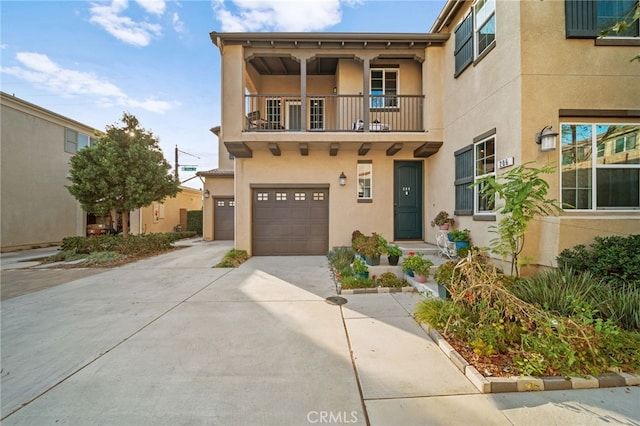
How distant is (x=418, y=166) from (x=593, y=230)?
15.8 feet

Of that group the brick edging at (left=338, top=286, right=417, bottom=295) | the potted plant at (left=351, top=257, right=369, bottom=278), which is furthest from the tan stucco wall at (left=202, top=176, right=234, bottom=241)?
the brick edging at (left=338, top=286, right=417, bottom=295)

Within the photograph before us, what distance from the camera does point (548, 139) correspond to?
4.05 meters

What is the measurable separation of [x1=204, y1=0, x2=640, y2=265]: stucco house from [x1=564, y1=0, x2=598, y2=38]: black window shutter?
0.02m

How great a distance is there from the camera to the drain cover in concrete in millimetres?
4139

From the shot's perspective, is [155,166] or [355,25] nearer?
[355,25]

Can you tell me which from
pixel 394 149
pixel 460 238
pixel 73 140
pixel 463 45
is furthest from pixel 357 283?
pixel 73 140

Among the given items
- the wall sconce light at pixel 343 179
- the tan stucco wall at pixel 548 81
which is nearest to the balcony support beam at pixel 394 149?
the wall sconce light at pixel 343 179

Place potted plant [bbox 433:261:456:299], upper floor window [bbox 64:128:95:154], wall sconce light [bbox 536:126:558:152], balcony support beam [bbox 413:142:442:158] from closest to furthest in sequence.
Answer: potted plant [bbox 433:261:456:299] → wall sconce light [bbox 536:126:558:152] → balcony support beam [bbox 413:142:442:158] → upper floor window [bbox 64:128:95:154]

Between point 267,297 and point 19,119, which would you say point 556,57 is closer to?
point 267,297

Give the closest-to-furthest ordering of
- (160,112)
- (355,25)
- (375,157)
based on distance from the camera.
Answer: (355,25) < (375,157) < (160,112)

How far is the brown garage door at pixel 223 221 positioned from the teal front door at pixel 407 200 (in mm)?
8847

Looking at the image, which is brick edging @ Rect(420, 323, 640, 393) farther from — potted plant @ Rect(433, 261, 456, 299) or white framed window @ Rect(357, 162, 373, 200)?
white framed window @ Rect(357, 162, 373, 200)

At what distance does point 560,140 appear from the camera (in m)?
4.41

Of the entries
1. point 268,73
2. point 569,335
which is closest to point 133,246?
point 268,73
